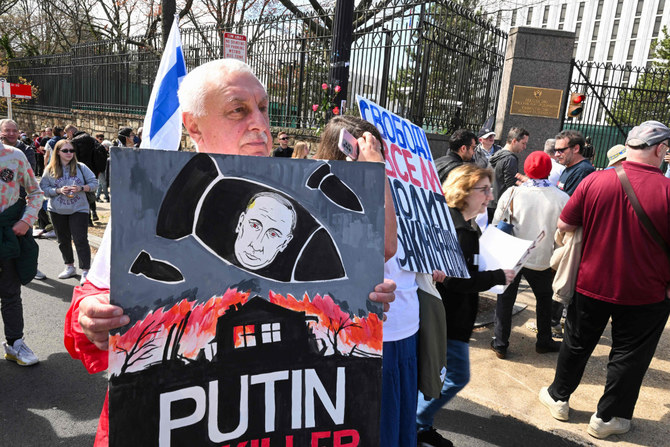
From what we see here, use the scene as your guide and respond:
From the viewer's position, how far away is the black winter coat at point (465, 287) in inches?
106

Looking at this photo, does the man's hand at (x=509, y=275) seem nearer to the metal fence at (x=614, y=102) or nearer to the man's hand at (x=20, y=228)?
the man's hand at (x=20, y=228)

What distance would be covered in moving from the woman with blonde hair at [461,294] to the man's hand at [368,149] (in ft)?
4.17

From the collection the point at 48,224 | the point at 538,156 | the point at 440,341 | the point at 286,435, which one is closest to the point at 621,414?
the point at 440,341

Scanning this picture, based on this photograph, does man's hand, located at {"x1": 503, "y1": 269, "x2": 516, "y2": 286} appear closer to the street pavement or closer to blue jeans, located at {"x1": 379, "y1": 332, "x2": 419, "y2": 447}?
blue jeans, located at {"x1": 379, "y1": 332, "x2": 419, "y2": 447}

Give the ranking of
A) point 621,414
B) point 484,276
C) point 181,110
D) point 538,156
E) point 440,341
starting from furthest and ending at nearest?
point 538,156 → point 621,414 → point 484,276 → point 440,341 → point 181,110

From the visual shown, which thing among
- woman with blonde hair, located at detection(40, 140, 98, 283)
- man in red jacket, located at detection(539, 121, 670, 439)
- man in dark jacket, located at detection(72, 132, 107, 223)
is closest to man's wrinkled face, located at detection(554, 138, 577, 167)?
man in red jacket, located at detection(539, 121, 670, 439)

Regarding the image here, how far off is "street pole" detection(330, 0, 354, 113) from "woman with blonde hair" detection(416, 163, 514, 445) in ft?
8.56

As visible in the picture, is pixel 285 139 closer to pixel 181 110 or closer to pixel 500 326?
pixel 500 326

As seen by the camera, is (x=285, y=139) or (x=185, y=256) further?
(x=285, y=139)

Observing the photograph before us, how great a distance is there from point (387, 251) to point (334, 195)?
37cm

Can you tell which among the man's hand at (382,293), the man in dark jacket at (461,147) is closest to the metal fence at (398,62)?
the man in dark jacket at (461,147)

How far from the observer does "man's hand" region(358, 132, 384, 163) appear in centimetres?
163

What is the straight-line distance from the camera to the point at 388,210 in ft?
5.25

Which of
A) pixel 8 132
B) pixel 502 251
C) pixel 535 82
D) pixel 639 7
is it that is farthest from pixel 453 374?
pixel 639 7
